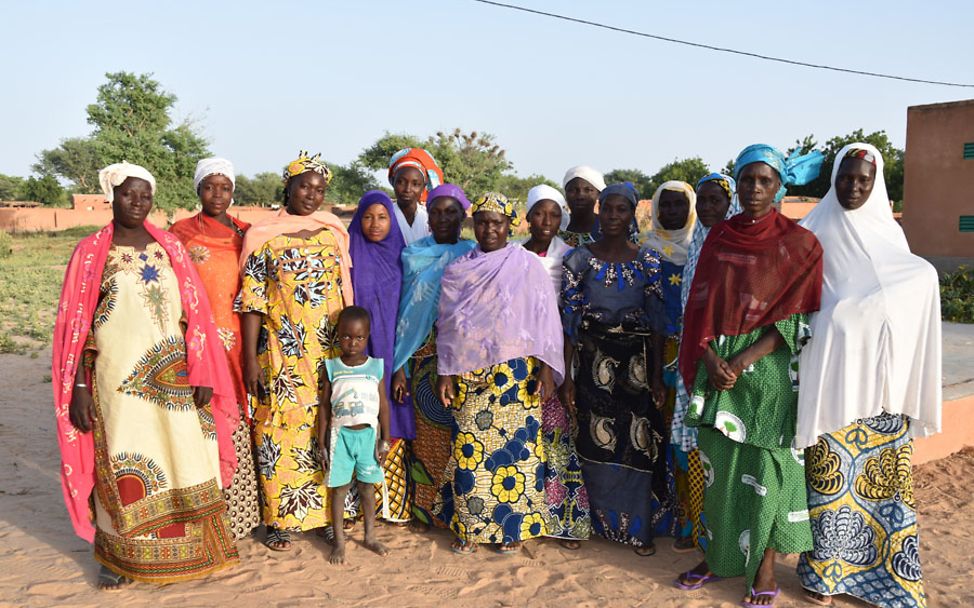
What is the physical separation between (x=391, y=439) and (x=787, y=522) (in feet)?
7.08

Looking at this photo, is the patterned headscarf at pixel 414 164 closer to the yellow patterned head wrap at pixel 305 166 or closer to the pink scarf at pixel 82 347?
the yellow patterned head wrap at pixel 305 166

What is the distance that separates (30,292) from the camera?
14195mm

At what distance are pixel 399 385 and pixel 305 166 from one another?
1.31 m

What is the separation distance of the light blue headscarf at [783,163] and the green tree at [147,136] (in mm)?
29294

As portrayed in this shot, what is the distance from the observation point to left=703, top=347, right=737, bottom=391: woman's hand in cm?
329

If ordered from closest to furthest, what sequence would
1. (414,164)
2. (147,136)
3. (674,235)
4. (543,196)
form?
(543,196), (674,235), (414,164), (147,136)

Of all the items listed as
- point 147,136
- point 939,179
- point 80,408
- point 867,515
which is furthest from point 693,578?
point 147,136

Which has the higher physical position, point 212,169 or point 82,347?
point 212,169

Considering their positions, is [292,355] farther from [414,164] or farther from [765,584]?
[765,584]

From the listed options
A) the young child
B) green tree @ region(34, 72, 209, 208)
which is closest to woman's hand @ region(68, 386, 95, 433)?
the young child

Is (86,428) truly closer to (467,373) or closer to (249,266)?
(249,266)

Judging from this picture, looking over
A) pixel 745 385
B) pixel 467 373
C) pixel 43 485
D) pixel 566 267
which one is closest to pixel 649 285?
pixel 566 267

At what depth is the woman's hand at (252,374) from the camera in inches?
153

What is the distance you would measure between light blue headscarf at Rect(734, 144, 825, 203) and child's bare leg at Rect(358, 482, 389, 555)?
100 inches
